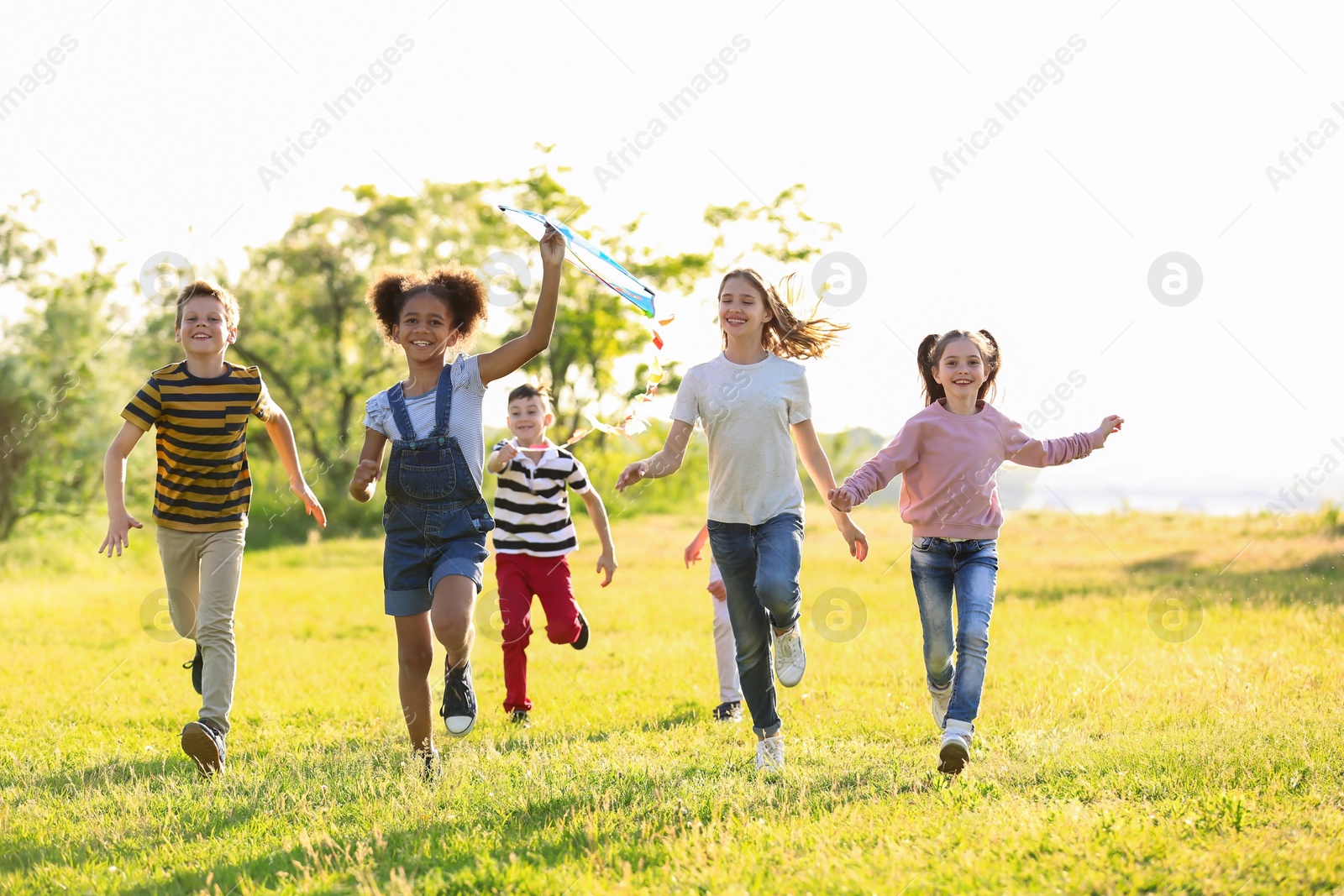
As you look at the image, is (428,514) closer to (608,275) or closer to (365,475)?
(365,475)

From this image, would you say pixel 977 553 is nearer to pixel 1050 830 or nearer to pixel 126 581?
pixel 1050 830

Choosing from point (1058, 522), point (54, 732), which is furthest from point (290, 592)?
point (1058, 522)

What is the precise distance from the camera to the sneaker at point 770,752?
5.77m

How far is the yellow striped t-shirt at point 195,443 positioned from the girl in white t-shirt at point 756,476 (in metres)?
A: 2.28

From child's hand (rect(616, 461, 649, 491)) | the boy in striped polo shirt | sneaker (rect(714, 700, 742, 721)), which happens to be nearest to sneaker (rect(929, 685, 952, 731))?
sneaker (rect(714, 700, 742, 721))

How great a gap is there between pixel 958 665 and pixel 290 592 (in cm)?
1240

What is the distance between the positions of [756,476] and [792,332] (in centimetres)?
93

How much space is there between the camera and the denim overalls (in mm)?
5734

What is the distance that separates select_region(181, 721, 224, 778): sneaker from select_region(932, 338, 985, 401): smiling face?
414 cm

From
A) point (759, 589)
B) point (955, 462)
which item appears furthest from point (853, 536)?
point (955, 462)

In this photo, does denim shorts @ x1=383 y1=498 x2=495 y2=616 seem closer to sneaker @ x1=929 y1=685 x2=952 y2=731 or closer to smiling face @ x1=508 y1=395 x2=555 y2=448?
smiling face @ x1=508 y1=395 x2=555 y2=448

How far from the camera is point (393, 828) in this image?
15.6 feet

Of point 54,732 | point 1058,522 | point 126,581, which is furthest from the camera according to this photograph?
point 1058,522

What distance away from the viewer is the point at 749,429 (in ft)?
18.9
